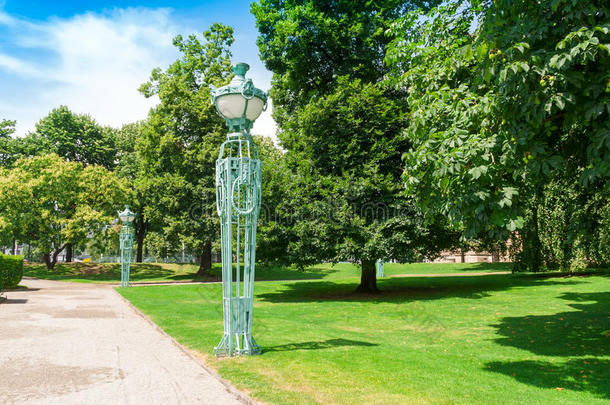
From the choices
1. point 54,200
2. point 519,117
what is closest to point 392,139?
point 519,117

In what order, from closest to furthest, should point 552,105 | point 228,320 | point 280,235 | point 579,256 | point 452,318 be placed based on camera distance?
point 552,105
point 228,320
point 452,318
point 280,235
point 579,256

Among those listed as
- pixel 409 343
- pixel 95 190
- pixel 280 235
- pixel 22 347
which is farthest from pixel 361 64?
pixel 95 190

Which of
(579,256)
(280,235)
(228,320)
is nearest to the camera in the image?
(228,320)

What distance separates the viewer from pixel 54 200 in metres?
33.2

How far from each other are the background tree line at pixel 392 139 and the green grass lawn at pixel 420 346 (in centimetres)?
210

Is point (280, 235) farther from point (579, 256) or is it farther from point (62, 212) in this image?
point (62, 212)

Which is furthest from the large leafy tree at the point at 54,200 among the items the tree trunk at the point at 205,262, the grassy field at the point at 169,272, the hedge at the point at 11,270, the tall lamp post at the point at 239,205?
the tall lamp post at the point at 239,205

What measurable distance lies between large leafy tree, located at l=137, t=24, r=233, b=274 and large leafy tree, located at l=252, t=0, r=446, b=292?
11.3 m

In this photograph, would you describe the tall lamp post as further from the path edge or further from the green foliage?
the green foliage

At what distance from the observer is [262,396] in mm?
5188

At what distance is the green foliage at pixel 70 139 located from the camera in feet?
137

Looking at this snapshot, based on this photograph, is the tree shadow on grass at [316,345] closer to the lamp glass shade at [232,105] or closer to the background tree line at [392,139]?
the background tree line at [392,139]

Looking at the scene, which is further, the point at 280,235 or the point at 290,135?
the point at 290,135

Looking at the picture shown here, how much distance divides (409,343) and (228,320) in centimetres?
378
